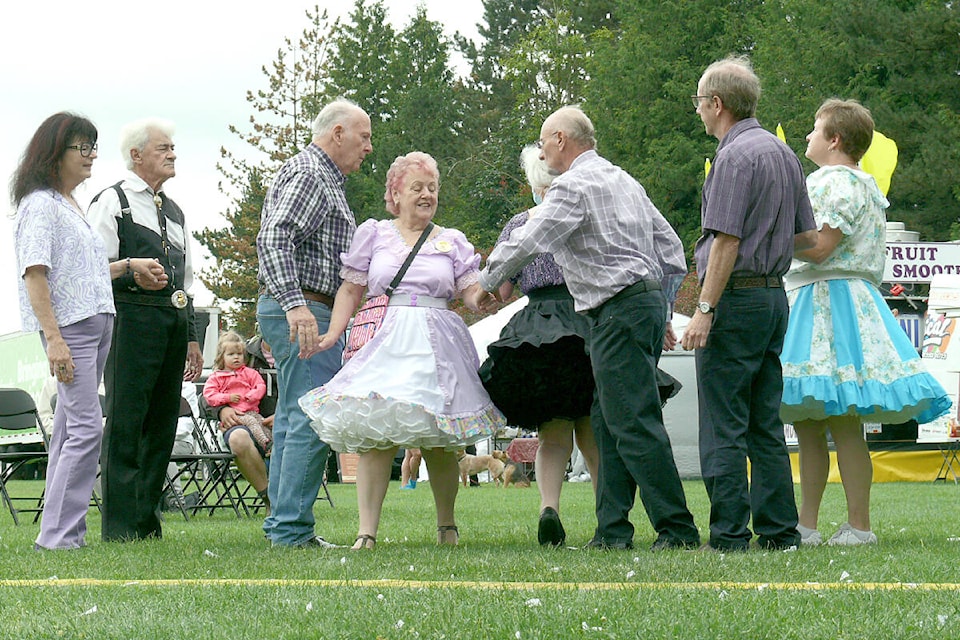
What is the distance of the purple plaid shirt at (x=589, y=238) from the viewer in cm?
553

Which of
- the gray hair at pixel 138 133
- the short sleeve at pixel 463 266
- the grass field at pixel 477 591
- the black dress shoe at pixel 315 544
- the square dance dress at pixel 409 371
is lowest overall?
the black dress shoe at pixel 315 544

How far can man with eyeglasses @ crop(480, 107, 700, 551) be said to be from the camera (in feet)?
18.0

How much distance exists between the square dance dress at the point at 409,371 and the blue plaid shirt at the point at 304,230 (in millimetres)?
151

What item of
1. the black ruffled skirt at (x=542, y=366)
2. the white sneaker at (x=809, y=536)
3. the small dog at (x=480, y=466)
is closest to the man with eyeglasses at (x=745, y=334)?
the white sneaker at (x=809, y=536)

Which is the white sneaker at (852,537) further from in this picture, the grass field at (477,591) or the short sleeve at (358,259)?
the short sleeve at (358,259)

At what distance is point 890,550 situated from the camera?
18.0 ft

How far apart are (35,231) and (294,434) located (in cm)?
152

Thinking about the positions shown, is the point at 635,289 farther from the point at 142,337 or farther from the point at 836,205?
the point at 142,337

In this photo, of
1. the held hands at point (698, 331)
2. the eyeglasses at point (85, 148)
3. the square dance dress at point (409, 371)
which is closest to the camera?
the held hands at point (698, 331)

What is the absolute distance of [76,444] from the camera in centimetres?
617

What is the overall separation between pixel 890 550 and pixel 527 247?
6.46ft

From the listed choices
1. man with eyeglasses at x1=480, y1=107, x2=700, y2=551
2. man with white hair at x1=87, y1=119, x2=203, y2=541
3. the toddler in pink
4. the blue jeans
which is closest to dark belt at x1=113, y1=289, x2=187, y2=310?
man with white hair at x1=87, y1=119, x2=203, y2=541

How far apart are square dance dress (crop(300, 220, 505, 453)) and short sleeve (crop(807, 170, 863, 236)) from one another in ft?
5.21

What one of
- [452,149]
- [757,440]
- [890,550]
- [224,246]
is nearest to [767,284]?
[757,440]
